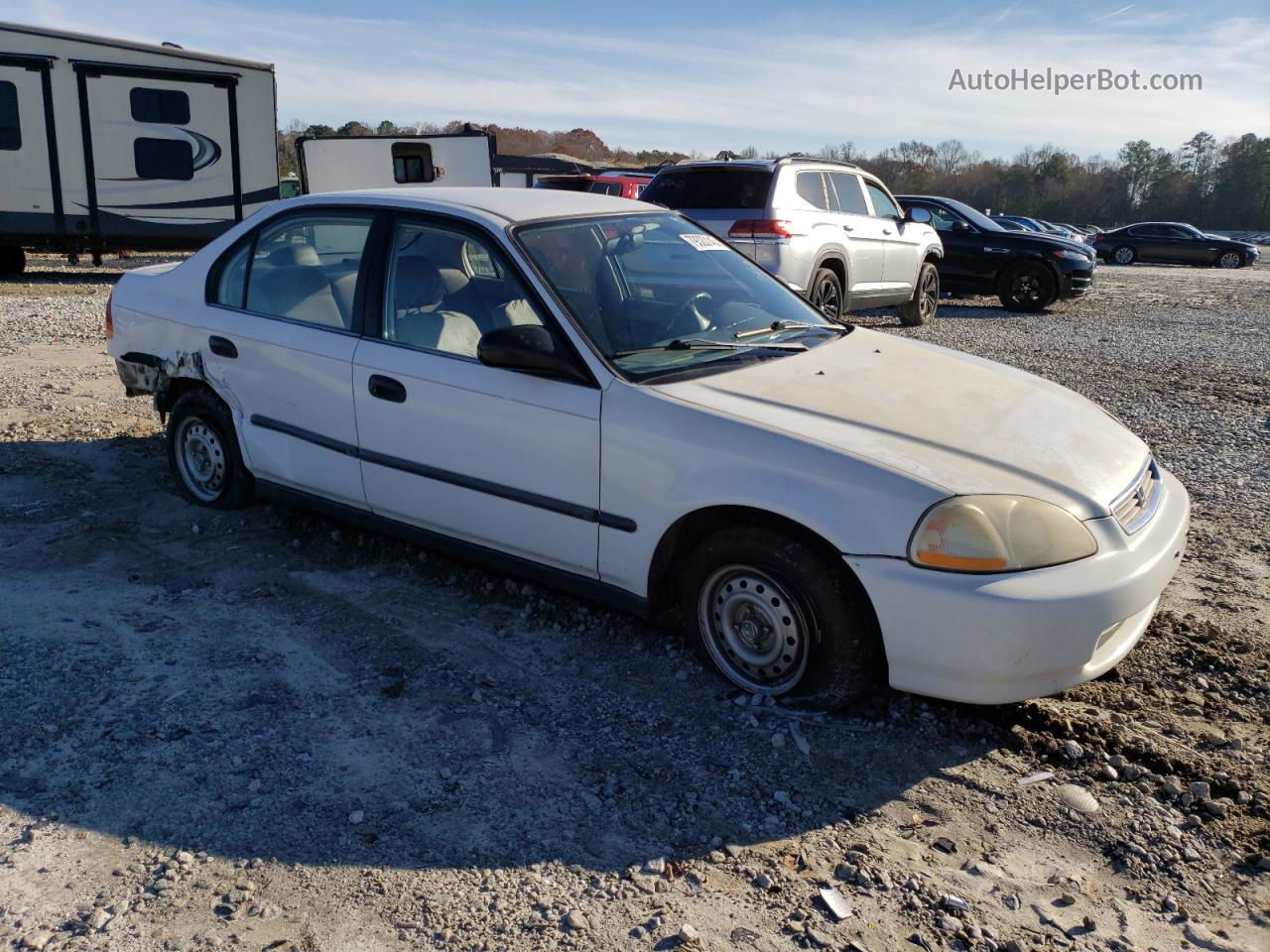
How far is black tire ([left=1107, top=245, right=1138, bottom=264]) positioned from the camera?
1344 inches

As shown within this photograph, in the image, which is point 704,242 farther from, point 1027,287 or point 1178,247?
point 1178,247

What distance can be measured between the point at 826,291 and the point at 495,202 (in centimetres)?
708

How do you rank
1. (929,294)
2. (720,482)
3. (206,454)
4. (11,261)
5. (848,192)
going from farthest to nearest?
(11,261)
(929,294)
(848,192)
(206,454)
(720,482)

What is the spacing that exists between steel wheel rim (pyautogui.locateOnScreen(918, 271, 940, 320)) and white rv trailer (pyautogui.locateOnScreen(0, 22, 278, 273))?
32.7 feet

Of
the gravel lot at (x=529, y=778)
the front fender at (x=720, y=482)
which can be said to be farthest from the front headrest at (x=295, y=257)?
the front fender at (x=720, y=482)

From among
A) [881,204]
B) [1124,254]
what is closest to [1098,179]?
[1124,254]

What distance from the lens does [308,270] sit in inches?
186

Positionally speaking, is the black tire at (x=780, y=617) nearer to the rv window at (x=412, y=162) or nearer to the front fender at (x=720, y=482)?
the front fender at (x=720, y=482)

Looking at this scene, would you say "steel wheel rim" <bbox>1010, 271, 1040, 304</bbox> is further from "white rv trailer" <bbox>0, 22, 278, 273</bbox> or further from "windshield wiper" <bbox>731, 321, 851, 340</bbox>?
"windshield wiper" <bbox>731, 321, 851, 340</bbox>

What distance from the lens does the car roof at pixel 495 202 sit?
4250 mm

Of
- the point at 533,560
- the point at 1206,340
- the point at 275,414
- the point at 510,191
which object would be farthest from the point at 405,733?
the point at 1206,340

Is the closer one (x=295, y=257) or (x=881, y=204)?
(x=295, y=257)

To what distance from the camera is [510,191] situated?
473 centimetres

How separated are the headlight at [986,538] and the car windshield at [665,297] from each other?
3.68 feet
